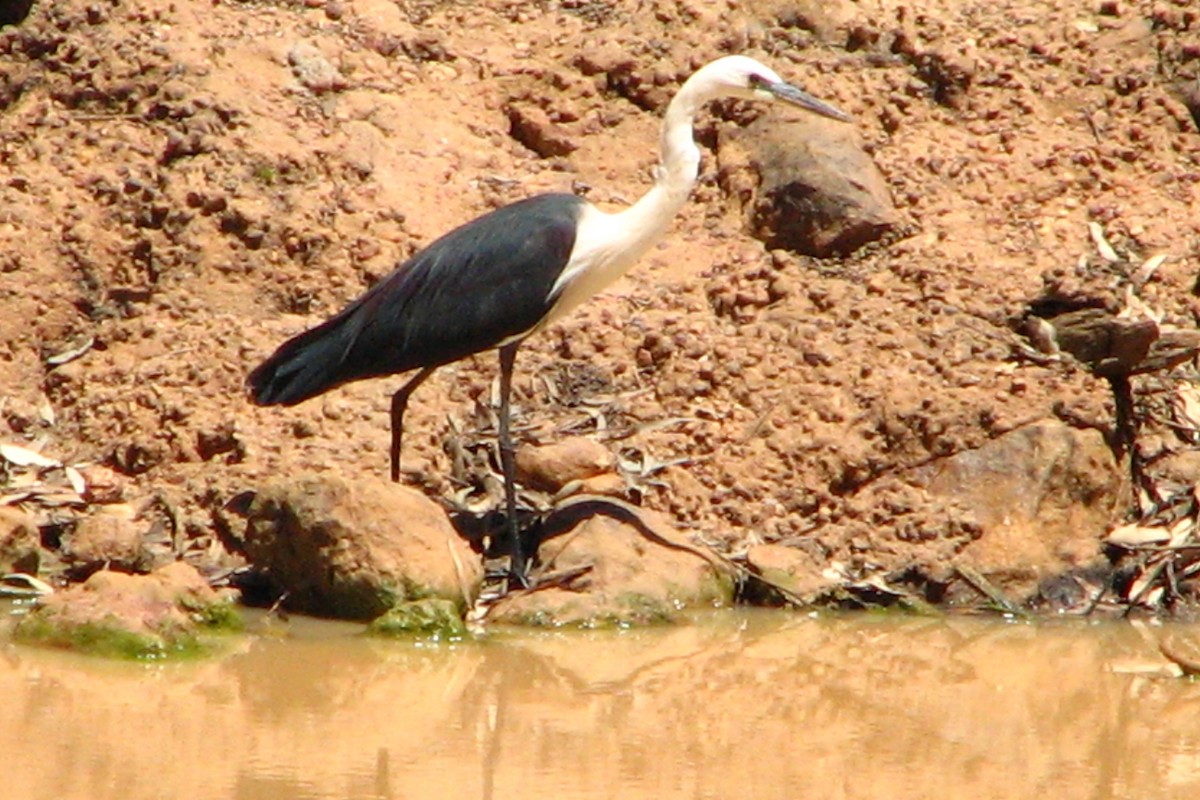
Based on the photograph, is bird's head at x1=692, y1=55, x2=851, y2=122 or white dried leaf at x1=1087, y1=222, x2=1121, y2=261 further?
white dried leaf at x1=1087, y1=222, x2=1121, y2=261

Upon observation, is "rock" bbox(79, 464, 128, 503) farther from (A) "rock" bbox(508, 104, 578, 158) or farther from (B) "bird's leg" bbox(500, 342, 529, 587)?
(A) "rock" bbox(508, 104, 578, 158)

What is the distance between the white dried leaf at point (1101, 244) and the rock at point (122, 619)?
15.7ft

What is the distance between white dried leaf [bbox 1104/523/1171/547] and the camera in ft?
27.3

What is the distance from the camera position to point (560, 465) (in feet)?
28.2

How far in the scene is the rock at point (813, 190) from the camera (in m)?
9.74

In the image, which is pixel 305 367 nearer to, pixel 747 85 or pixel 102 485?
pixel 102 485

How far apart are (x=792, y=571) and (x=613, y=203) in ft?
8.50

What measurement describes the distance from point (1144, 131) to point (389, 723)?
5.84 meters

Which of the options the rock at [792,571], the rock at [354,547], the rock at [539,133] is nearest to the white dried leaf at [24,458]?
the rock at [354,547]

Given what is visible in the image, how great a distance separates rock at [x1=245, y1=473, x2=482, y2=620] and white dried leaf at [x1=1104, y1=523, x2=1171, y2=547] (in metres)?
2.61

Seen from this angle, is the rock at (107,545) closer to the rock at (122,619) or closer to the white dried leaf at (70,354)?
the rock at (122,619)

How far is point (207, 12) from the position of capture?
1038 cm

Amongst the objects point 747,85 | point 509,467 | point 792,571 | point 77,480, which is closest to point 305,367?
point 509,467

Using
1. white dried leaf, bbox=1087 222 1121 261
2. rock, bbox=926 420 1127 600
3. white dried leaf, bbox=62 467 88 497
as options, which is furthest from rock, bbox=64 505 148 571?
white dried leaf, bbox=1087 222 1121 261
